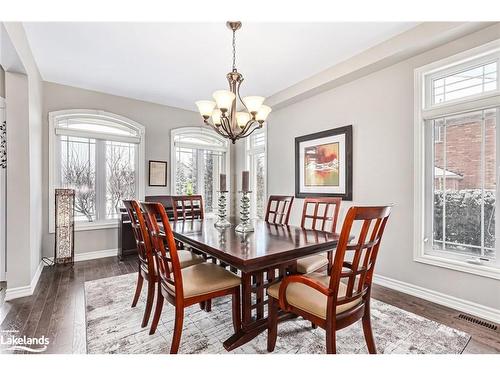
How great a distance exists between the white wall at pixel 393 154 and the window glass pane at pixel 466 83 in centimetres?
22

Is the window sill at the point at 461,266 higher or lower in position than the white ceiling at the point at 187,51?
lower

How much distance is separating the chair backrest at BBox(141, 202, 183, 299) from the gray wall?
305 cm

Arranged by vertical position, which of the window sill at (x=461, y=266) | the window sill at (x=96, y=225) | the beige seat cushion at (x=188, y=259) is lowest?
the window sill at (x=461, y=266)

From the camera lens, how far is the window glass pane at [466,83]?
2289mm

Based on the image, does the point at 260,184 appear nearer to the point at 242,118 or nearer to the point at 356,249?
the point at 242,118

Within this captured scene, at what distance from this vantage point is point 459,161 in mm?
2537

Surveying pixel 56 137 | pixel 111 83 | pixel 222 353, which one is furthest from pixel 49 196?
pixel 222 353

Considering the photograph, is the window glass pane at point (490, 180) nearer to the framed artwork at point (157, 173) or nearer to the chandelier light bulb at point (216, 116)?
the chandelier light bulb at point (216, 116)

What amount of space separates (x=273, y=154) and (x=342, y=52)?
2.07 metres

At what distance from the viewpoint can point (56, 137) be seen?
3869mm

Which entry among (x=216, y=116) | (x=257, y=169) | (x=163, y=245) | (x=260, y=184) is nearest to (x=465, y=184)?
(x=216, y=116)

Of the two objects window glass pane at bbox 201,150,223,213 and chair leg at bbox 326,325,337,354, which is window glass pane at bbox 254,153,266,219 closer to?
window glass pane at bbox 201,150,223,213

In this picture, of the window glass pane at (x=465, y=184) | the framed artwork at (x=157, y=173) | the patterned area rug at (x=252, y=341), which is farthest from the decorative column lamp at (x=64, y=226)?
the window glass pane at (x=465, y=184)

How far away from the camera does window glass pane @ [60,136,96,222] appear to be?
400cm
